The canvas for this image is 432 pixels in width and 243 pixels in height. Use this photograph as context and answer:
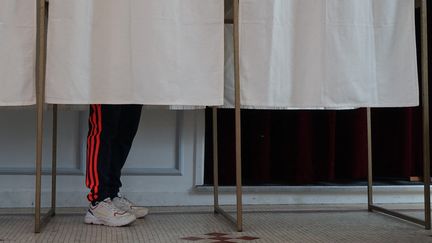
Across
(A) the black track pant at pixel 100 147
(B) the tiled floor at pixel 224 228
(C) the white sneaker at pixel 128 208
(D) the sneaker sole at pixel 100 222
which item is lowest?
(B) the tiled floor at pixel 224 228

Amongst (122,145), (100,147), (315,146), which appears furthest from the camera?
(315,146)

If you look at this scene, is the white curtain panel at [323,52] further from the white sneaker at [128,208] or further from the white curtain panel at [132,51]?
the white sneaker at [128,208]

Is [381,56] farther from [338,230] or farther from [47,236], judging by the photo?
[47,236]

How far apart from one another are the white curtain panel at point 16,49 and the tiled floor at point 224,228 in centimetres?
43

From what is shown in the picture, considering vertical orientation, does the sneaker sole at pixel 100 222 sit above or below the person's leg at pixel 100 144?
below

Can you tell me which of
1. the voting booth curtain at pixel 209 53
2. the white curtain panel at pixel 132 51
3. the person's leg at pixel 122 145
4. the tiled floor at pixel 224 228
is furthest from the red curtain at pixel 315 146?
the white curtain panel at pixel 132 51

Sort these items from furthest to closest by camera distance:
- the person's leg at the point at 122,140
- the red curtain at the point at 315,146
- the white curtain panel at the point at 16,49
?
the red curtain at the point at 315,146 < the person's leg at the point at 122,140 < the white curtain panel at the point at 16,49

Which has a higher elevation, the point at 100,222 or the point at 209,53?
the point at 209,53

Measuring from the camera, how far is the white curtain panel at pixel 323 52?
1.93 meters

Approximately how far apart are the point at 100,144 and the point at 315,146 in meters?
1.14

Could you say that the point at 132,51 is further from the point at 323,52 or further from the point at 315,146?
the point at 315,146

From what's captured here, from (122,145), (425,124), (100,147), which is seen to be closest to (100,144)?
(100,147)

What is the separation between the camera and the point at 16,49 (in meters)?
1.79

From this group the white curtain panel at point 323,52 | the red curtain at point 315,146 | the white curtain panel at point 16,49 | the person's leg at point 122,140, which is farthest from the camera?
the red curtain at point 315,146
